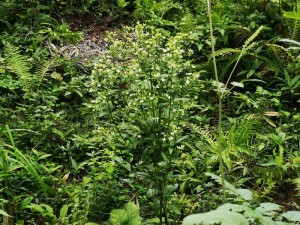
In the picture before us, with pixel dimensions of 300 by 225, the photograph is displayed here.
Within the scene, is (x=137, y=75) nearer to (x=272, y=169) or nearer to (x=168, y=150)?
(x=168, y=150)

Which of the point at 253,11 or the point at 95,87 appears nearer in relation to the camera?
the point at 95,87

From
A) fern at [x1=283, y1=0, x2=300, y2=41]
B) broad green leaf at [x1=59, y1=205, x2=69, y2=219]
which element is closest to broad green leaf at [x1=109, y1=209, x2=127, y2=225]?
broad green leaf at [x1=59, y1=205, x2=69, y2=219]

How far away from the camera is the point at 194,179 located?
2.89 meters

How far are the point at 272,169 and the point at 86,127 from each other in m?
1.53

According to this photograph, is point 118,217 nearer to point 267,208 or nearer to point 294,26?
point 267,208

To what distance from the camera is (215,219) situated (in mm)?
1146

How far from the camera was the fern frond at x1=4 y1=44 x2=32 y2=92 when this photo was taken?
147 inches

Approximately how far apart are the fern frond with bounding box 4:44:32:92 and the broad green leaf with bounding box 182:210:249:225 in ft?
9.23

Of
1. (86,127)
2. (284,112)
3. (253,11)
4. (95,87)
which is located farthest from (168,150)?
(253,11)

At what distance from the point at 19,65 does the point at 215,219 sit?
3.12 meters

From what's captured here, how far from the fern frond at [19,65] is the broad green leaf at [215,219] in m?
2.81

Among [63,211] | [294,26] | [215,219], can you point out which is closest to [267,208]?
[215,219]

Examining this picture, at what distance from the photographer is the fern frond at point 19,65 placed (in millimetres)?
3727

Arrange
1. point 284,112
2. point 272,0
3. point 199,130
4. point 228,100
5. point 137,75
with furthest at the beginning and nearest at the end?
point 272,0, point 228,100, point 284,112, point 199,130, point 137,75
